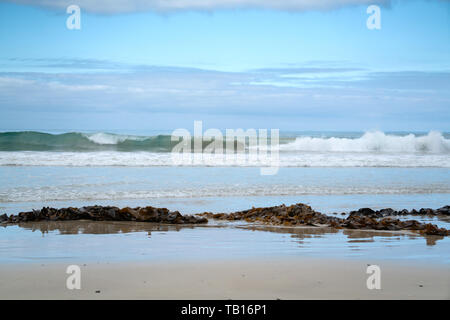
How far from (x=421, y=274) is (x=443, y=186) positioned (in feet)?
26.8

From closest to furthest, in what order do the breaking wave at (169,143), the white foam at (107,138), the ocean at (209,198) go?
the ocean at (209,198)
the breaking wave at (169,143)
the white foam at (107,138)

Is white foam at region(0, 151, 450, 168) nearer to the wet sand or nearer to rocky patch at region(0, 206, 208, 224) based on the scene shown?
rocky patch at region(0, 206, 208, 224)

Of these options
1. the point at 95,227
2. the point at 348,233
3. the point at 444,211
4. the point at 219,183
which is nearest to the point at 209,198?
the point at 219,183

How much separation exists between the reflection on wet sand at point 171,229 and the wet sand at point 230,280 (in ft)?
4.26

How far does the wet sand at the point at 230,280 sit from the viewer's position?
347 centimetres

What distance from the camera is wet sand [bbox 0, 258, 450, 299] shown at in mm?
3471

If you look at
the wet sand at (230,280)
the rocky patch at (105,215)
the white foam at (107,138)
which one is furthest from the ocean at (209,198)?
the white foam at (107,138)

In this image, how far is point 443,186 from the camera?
448 inches

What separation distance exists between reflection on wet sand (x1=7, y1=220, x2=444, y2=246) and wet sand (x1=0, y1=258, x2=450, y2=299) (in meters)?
1.30

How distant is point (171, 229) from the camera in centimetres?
623

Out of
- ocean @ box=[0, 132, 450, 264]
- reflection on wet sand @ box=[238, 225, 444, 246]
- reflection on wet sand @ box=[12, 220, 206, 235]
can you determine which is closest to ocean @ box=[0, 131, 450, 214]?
ocean @ box=[0, 132, 450, 264]

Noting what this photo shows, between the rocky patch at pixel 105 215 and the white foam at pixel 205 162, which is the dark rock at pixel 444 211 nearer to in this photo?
the rocky patch at pixel 105 215
